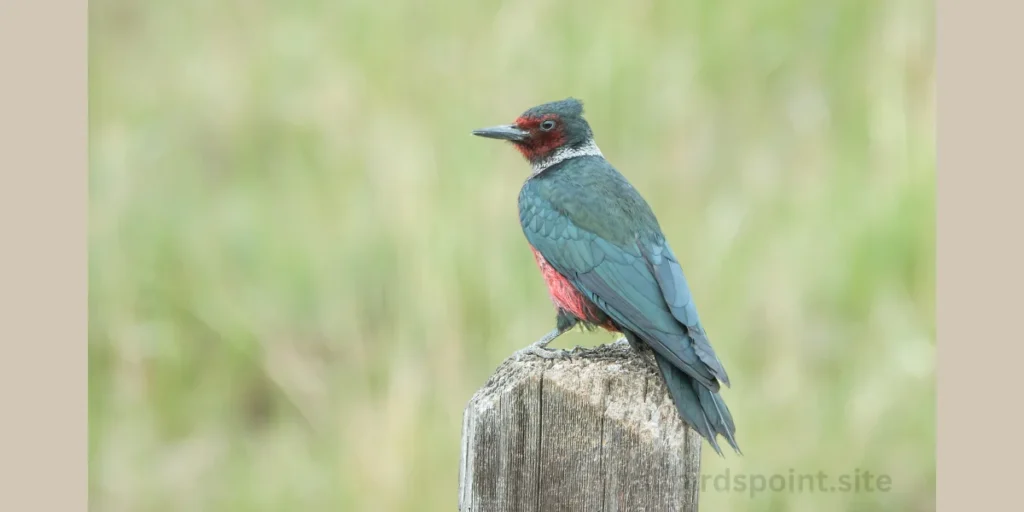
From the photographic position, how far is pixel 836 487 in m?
4.96

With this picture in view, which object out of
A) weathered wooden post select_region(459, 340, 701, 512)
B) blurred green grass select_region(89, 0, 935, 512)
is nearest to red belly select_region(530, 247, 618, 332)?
weathered wooden post select_region(459, 340, 701, 512)

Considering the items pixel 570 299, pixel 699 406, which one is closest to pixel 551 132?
pixel 570 299

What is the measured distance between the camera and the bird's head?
434 cm

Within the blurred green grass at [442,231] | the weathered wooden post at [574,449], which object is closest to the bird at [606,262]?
the weathered wooden post at [574,449]

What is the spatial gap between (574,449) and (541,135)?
5.70 feet

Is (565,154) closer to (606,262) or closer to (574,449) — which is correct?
(606,262)

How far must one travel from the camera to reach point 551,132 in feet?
14.3

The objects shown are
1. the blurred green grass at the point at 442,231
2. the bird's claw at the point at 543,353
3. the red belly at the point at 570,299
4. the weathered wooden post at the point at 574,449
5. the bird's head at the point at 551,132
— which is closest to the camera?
the weathered wooden post at the point at 574,449

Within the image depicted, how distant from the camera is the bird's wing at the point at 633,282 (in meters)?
3.16

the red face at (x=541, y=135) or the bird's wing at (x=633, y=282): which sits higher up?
the red face at (x=541, y=135)

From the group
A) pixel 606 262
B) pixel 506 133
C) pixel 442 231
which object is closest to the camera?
pixel 606 262

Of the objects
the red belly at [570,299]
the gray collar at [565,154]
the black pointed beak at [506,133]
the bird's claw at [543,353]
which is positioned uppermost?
the black pointed beak at [506,133]

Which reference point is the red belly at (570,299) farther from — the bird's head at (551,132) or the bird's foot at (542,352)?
the bird's head at (551,132)

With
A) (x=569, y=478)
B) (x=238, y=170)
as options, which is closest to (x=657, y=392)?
(x=569, y=478)
